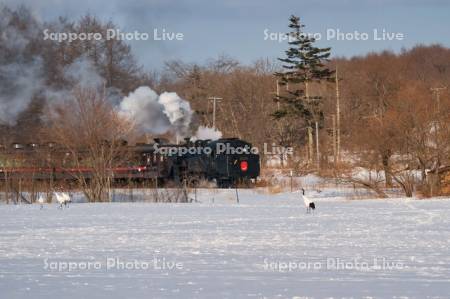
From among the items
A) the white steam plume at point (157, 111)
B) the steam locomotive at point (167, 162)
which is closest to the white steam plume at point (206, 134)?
the white steam plume at point (157, 111)

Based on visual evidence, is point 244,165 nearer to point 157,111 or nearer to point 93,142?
point 93,142

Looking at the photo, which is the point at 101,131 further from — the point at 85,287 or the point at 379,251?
the point at 85,287

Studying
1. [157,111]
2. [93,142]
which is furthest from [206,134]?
[93,142]

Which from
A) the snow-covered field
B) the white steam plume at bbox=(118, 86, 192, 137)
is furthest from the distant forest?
the snow-covered field

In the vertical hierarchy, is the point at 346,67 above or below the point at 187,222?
above

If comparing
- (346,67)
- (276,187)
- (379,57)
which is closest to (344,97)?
(346,67)

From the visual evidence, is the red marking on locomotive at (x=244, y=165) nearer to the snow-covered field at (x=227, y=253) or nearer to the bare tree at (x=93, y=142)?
the bare tree at (x=93, y=142)

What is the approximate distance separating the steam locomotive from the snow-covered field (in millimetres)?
16516

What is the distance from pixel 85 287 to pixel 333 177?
25.6 metres

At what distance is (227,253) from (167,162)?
31213mm

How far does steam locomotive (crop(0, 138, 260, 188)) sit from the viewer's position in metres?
43.5

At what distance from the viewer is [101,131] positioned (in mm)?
38094

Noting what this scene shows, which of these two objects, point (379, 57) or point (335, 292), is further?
point (379, 57)

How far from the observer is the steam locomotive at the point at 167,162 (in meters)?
43.5
